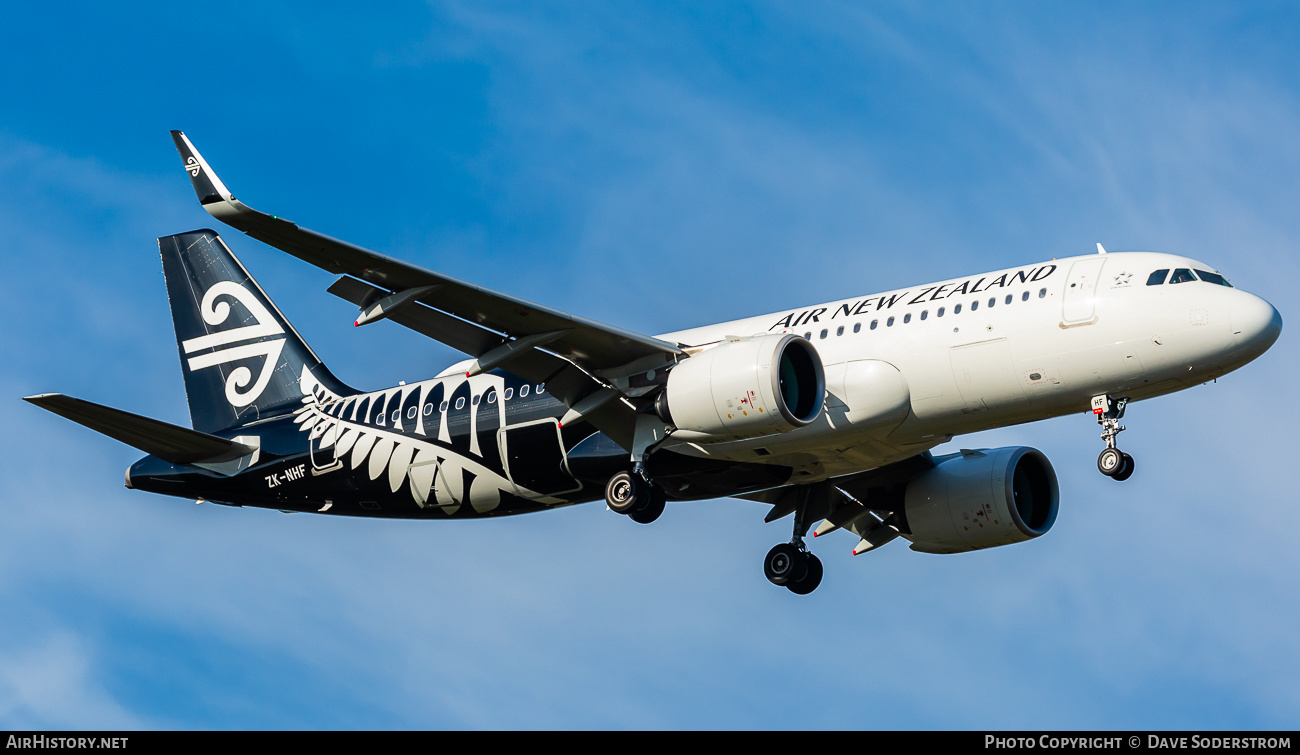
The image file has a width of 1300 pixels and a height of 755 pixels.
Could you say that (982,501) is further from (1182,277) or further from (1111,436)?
(1182,277)

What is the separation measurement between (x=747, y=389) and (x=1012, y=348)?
5224mm

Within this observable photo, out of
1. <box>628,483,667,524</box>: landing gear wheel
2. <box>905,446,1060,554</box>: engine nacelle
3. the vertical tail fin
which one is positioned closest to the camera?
<box>628,483,667,524</box>: landing gear wheel

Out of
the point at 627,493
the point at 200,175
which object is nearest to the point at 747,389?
the point at 627,493

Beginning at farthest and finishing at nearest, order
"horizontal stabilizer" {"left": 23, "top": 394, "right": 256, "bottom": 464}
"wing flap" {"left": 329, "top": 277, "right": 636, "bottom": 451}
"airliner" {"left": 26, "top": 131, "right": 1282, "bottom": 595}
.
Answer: "horizontal stabilizer" {"left": 23, "top": 394, "right": 256, "bottom": 464} → "wing flap" {"left": 329, "top": 277, "right": 636, "bottom": 451} → "airliner" {"left": 26, "top": 131, "right": 1282, "bottom": 595}

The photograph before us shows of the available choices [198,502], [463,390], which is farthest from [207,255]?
[463,390]

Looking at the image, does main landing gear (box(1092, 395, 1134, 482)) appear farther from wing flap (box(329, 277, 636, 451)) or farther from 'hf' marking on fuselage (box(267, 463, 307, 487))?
'hf' marking on fuselage (box(267, 463, 307, 487))

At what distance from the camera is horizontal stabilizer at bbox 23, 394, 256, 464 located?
97.7 feet

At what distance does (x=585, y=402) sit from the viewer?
30.4m

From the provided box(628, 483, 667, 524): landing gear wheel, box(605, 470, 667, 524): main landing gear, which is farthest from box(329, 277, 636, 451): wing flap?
box(628, 483, 667, 524): landing gear wheel

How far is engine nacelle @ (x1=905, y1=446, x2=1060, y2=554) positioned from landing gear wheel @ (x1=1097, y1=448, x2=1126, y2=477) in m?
6.08

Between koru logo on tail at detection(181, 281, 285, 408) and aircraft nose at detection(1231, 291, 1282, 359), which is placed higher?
koru logo on tail at detection(181, 281, 285, 408)

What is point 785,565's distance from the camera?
3416 cm
